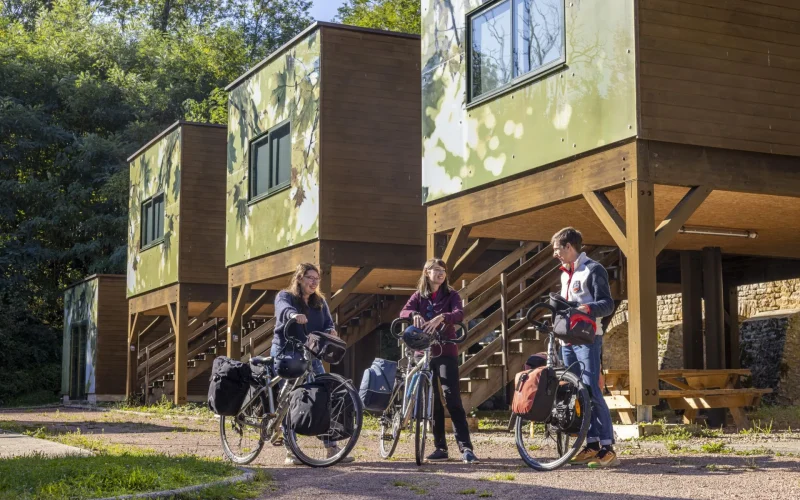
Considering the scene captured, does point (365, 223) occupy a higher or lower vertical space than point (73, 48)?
lower

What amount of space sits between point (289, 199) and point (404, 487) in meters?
11.3

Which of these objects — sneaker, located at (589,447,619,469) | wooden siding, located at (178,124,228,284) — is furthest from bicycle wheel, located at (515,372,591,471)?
wooden siding, located at (178,124,228,284)

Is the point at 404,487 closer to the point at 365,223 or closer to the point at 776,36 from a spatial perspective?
the point at 776,36

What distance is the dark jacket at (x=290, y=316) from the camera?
30.5 ft

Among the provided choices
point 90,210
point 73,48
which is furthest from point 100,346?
point 73,48

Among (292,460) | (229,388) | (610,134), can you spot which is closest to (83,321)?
(610,134)

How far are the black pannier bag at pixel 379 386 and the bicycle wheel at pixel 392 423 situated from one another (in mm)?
116

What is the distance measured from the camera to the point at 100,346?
99.8 ft

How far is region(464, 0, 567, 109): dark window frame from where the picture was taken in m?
12.5

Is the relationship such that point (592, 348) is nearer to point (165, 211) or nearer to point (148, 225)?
point (165, 211)

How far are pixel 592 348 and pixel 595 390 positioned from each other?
0.32 m

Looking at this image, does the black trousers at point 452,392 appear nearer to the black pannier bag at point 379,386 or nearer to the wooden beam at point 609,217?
the black pannier bag at point 379,386

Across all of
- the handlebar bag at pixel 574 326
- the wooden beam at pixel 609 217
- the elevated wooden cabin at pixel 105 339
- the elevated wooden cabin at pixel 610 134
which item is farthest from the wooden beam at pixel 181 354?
the handlebar bag at pixel 574 326

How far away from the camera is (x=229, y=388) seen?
941cm
